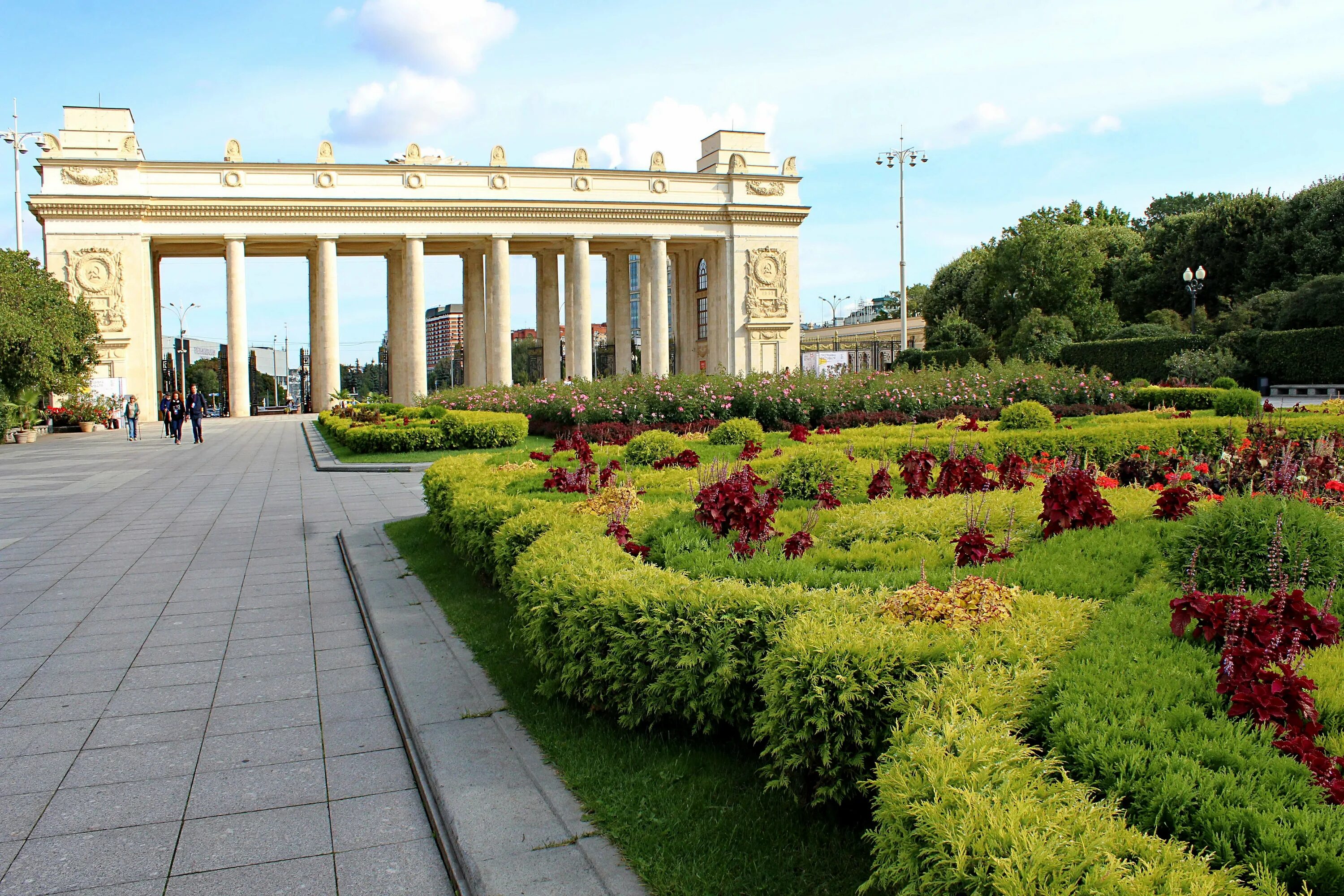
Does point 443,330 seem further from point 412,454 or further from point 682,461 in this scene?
point 682,461

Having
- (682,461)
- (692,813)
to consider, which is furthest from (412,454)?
(692,813)

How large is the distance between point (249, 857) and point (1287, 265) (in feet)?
157

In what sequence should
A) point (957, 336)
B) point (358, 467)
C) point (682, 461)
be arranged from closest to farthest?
point (682, 461)
point (358, 467)
point (957, 336)

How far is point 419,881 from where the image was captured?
328 centimetres

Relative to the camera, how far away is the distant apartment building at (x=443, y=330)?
144m

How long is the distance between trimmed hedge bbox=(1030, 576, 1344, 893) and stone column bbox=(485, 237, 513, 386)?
144 feet

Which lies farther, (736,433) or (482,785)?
(736,433)

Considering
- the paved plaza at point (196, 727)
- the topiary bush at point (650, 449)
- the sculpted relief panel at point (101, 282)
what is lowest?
the paved plaza at point (196, 727)

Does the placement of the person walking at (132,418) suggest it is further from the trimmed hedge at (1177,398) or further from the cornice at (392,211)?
the trimmed hedge at (1177,398)

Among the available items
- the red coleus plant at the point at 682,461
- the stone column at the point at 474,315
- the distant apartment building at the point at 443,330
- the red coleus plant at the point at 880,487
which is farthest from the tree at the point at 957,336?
the distant apartment building at the point at 443,330

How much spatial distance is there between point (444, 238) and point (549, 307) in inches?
289

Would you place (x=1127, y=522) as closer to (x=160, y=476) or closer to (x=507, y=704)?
(x=507, y=704)

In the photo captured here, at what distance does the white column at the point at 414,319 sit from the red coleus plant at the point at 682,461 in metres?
37.4

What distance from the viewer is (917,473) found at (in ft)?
23.4
